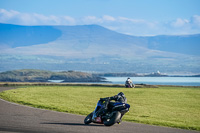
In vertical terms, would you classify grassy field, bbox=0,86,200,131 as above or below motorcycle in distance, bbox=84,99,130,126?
below

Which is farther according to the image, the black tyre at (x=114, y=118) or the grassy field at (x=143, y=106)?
the grassy field at (x=143, y=106)

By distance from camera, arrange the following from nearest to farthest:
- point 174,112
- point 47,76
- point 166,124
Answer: point 166,124 → point 174,112 → point 47,76

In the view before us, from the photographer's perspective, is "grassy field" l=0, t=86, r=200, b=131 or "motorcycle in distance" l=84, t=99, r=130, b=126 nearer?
"motorcycle in distance" l=84, t=99, r=130, b=126

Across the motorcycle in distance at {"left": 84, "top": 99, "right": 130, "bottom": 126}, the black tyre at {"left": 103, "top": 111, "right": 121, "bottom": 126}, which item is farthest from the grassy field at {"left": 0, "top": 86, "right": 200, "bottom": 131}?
the black tyre at {"left": 103, "top": 111, "right": 121, "bottom": 126}

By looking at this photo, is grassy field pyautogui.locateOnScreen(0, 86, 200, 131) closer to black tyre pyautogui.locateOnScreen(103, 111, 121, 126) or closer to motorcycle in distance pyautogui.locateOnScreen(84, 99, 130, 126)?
motorcycle in distance pyautogui.locateOnScreen(84, 99, 130, 126)

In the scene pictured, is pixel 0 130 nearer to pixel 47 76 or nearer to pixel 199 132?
pixel 199 132

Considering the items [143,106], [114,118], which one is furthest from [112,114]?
[143,106]

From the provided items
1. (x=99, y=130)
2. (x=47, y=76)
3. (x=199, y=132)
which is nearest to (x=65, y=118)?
(x=99, y=130)

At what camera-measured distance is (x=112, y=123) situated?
1614 centimetres

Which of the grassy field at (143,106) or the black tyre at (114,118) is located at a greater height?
the black tyre at (114,118)

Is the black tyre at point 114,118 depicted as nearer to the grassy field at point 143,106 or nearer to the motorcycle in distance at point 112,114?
the motorcycle in distance at point 112,114

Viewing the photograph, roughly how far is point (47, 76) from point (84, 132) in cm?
18372

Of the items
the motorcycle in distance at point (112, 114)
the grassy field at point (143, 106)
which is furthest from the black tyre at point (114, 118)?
the grassy field at point (143, 106)

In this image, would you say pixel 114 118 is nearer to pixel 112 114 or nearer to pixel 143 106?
pixel 112 114
